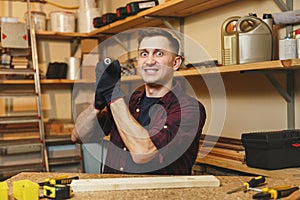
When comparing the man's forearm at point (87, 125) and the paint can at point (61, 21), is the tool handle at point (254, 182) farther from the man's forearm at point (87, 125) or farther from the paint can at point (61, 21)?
the paint can at point (61, 21)

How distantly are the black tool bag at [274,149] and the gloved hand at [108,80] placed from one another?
2.37ft

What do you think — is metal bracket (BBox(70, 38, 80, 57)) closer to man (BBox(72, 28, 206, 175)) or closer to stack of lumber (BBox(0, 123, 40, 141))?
stack of lumber (BBox(0, 123, 40, 141))

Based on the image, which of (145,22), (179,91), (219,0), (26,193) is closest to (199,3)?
(219,0)

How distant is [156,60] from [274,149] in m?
0.67

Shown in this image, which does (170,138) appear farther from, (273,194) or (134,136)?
(273,194)

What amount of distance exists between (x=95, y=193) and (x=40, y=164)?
107 inches

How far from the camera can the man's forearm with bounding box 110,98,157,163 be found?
1379mm

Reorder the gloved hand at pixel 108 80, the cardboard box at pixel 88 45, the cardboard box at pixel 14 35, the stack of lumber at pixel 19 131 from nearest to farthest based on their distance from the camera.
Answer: the gloved hand at pixel 108 80 < the cardboard box at pixel 14 35 < the stack of lumber at pixel 19 131 < the cardboard box at pixel 88 45

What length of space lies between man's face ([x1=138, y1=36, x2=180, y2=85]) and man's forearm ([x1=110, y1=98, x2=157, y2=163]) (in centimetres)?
19

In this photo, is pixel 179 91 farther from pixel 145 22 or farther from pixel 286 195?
pixel 145 22

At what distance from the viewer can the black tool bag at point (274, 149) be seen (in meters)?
1.75

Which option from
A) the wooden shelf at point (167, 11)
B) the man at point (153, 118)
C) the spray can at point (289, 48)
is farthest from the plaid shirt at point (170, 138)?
the wooden shelf at point (167, 11)

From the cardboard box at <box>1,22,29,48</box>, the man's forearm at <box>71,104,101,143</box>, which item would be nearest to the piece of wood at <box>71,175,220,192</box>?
the man's forearm at <box>71,104,101,143</box>

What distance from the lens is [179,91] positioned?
160 centimetres
